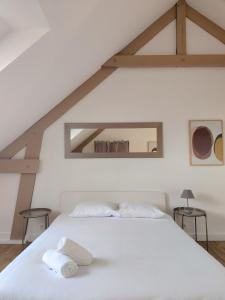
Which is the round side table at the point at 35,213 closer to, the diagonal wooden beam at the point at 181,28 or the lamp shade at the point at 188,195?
the lamp shade at the point at 188,195

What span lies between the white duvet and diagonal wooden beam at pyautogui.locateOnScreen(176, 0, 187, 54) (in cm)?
261

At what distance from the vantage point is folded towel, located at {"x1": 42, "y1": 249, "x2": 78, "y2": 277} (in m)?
1.55

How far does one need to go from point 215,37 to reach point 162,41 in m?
0.76

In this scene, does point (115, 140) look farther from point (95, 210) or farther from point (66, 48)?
point (66, 48)

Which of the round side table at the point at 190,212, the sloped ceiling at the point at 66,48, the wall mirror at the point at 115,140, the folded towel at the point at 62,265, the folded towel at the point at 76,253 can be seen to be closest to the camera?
the folded towel at the point at 62,265

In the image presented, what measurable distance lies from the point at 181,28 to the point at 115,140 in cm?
187

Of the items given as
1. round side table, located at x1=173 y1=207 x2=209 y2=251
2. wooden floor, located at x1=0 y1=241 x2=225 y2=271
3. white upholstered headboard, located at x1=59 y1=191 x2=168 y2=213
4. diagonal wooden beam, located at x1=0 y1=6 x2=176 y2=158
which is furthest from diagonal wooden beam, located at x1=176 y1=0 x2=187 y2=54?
wooden floor, located at x1=0 y1=241 x2=225 y2=271

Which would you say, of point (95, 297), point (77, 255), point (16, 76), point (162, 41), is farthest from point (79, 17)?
point (95, 297)

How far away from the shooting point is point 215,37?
12.1ft

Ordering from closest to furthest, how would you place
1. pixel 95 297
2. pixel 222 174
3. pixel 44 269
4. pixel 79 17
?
1. pixel 95 297
2. pixel 44 269
3. pixel 79 17
4. pixel 222 174

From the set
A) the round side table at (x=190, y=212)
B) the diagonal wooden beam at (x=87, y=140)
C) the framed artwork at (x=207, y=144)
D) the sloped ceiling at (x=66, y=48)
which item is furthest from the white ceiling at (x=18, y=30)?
the round side table at (x=190, y=212)

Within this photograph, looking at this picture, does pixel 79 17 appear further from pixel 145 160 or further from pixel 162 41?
pixel 145 160

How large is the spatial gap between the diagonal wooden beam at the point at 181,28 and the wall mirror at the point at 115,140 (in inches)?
44.2

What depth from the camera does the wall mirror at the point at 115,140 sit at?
12.0 ft
